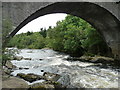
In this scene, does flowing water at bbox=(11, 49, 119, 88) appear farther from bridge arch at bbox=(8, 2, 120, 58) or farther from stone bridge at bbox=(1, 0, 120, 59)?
bridge arch at bbox=(8, 2, 120, 58)

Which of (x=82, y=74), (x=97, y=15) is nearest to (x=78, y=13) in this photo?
(x=97, y=15)

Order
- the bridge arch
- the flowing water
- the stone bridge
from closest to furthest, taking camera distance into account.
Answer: the stone bridge → the flowing water → the bridge arch

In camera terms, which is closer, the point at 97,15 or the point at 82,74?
the point at 82,74

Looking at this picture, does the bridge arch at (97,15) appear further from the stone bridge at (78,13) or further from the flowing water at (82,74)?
the flowing water at (82,74)

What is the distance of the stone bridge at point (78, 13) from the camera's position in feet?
18.3

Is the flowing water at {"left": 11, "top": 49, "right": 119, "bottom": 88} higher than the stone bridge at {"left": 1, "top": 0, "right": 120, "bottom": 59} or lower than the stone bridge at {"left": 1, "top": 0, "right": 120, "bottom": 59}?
lower

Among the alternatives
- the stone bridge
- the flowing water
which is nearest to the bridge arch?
the stone bridge

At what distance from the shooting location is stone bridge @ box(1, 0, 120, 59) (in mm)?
5582

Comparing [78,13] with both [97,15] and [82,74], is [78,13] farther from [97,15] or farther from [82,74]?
[82,74]

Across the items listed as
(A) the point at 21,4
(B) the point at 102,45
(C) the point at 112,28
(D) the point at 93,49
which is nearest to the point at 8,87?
(A) the point at 21,4

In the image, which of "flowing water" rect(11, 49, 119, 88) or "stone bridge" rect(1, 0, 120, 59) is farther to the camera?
"flowing water" rect(11, 49, 119, 88)

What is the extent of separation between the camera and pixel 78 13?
9438 mm

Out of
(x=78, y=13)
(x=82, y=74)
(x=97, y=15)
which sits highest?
(x=78, y=13)

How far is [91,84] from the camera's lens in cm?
626
